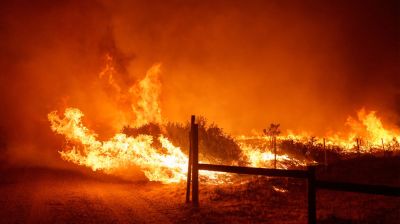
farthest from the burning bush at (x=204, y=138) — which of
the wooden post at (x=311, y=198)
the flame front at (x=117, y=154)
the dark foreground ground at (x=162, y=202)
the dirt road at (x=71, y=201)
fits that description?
the wooden post at (x=311, y=198)

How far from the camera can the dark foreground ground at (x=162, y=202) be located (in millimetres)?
10305

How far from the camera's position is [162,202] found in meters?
13.0

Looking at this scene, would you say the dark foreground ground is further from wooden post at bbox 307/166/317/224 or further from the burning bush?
the burning bush

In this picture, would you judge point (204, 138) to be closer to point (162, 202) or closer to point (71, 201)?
point (162, 202)

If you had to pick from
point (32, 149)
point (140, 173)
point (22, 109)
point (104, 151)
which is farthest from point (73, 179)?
point (22, 109)

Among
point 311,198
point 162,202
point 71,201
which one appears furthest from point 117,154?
point 311,198

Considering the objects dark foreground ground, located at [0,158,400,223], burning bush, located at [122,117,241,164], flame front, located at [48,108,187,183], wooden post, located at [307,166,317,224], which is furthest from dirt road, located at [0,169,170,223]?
burning bush, located at [122,117,241,164]

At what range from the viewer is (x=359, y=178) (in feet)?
69.6

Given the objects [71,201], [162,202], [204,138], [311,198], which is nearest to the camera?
[311,198]

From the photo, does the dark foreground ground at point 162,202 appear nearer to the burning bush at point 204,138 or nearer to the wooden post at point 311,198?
the wooden post at point 311,198

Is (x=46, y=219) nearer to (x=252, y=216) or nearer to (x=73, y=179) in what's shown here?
(x=252, y=216)

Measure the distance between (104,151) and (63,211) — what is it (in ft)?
29.6

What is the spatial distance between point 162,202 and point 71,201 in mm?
3588

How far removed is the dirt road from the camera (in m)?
10.1
